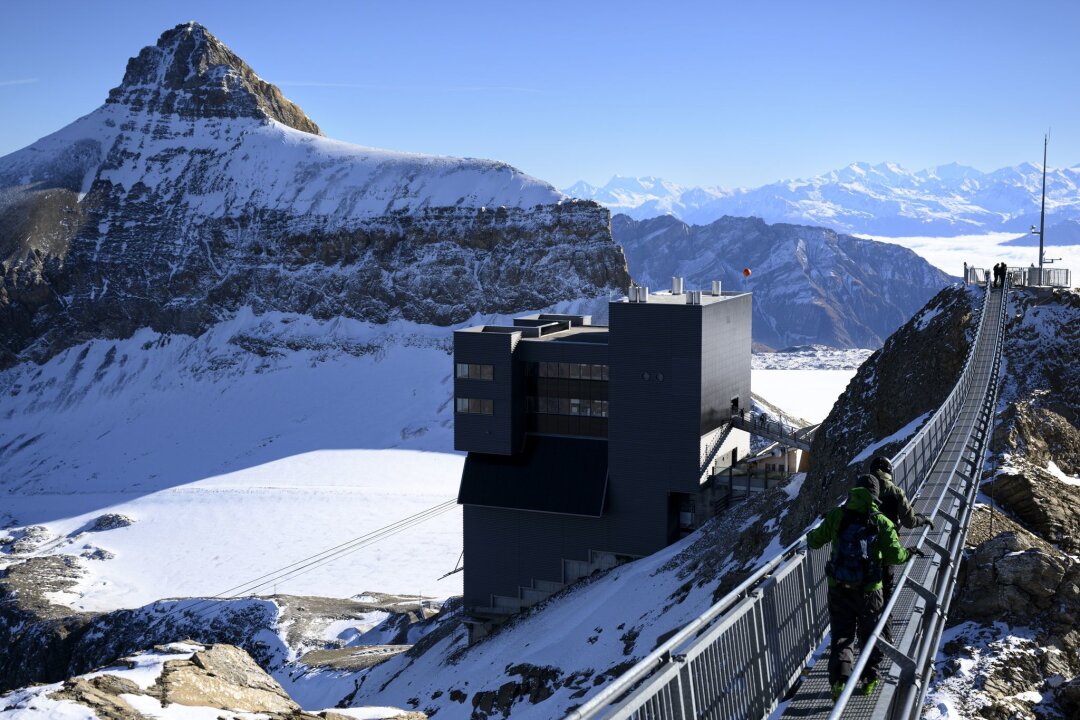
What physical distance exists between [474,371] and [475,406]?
1.85 meters

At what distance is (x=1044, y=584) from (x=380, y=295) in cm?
14031

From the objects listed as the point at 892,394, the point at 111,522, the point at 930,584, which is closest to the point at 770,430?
the point at 892,394

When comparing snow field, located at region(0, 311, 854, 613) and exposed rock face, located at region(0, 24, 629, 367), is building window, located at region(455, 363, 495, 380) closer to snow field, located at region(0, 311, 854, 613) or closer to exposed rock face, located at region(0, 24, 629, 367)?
snow field, located at region(0, 311, 854, 613)

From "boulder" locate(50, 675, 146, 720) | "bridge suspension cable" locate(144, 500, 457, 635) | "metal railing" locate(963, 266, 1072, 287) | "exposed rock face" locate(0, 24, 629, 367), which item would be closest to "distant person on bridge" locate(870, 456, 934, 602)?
"boulder" locate(50, 675, 146, 720)

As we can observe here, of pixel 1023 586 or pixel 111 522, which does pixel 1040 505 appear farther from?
pixel 111 522

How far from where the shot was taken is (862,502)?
11125 mm

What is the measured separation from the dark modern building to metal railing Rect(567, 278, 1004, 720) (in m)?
33.8

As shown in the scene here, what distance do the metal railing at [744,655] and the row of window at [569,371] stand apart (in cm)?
3568

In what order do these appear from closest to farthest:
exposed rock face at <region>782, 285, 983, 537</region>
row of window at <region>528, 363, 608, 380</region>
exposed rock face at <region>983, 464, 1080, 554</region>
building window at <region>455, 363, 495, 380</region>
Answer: exposed rock face at <region>983, 464, 1080, 554</region>, exposed rock face at <region>782, 285, 983, 537</region>, row of window at <region>528, 363, 608, 380</region>, building window at <region>455, 363, 495, 380</region>

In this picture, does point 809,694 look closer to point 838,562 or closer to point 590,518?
point 838,562

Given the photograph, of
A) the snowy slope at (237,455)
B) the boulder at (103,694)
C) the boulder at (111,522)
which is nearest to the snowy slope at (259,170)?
the snowy slope at (237,455)

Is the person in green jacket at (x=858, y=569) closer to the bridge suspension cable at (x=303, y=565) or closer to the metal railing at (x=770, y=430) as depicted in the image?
the metal railing at (x=770, y=430)

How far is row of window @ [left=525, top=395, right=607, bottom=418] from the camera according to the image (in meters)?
50.5

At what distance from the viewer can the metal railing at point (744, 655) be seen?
28.8ft
